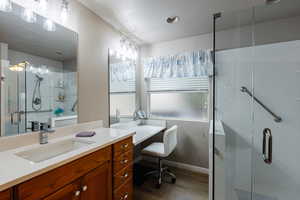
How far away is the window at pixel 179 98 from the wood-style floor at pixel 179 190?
3.28ft

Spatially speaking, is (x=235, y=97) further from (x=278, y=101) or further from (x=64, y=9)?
(x=64, y=9)

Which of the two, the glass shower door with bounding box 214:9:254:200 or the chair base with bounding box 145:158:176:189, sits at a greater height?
the glass shower door with bounding box 214:9:254:200

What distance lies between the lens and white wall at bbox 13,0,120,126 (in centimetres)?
161

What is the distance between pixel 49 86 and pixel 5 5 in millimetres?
685

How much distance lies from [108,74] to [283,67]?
94.7 inches

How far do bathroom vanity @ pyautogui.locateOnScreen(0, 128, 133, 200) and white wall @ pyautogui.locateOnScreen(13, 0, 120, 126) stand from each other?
2.05ft

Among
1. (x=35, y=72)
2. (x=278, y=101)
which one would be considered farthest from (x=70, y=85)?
(x=278, y=101)

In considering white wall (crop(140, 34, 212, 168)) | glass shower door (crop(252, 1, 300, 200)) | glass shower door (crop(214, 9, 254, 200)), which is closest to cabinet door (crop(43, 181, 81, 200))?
glass shower door (crop(214, 9, 254, 200))

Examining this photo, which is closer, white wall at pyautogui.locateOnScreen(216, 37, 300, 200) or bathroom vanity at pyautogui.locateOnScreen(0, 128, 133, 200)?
bathroom vanity at pyautogui.locateOnScreen(0, 128, 133, 200)

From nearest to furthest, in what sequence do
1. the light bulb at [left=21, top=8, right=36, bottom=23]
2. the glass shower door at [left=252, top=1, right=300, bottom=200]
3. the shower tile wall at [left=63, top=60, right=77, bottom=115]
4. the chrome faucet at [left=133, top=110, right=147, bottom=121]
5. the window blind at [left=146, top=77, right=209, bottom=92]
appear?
the light bulb at [left=21, top=8, right=36, bottom=23] → the shower tile wall at [left=63, top=60, right=77, bottom=115] → the glass shower door at [left=252, top=1, right=300, bottom=200] → the window blind at [left=146, top=77, right=209, bottom=92] → the chrome faucet at [left=133, top=110, right=147, bottom=121]

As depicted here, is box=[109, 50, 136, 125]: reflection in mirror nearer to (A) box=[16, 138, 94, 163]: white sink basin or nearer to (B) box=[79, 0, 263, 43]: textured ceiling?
(B) box=[79, 0, 263, 43]: textured ceiling

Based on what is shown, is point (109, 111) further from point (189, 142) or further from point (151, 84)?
point (189, 142)

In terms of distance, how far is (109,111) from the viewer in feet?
6.92

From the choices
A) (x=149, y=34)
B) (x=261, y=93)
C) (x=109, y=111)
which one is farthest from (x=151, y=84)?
(x=261, y=93)
